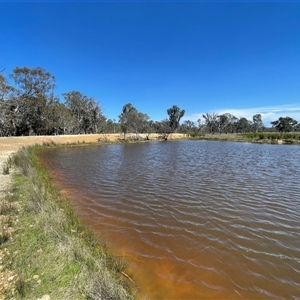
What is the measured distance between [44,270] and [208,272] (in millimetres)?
3062

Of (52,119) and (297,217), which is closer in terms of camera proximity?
(297,217)

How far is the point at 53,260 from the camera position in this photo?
11.0 feet

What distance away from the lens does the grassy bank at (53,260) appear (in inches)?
105

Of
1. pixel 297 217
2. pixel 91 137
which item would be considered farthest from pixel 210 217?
pixel 91 137

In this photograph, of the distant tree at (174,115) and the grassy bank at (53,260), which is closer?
the grassy bank at (53,260)

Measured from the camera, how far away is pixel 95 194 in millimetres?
8734

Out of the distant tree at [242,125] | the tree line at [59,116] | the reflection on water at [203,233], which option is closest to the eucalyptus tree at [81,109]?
the tree line at [59,116]

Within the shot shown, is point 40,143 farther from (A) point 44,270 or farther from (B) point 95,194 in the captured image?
(A) point 44,270

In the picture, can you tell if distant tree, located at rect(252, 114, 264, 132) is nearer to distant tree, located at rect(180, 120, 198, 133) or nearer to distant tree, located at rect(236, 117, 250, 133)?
distant tree, located at rect(236, 117, 250, 133)

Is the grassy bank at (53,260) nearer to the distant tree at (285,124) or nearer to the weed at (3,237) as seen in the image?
the weed at (3,237)

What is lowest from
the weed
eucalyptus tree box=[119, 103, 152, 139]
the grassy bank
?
the grassy bank

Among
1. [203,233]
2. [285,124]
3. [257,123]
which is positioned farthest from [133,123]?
[257,123]

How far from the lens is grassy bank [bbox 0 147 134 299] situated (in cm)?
268

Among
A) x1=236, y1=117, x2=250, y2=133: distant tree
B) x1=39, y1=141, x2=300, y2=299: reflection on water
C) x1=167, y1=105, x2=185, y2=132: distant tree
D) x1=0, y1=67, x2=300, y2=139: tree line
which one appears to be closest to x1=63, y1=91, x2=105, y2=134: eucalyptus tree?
x1=0, y1=67, x2=300, y2=139: tree line
